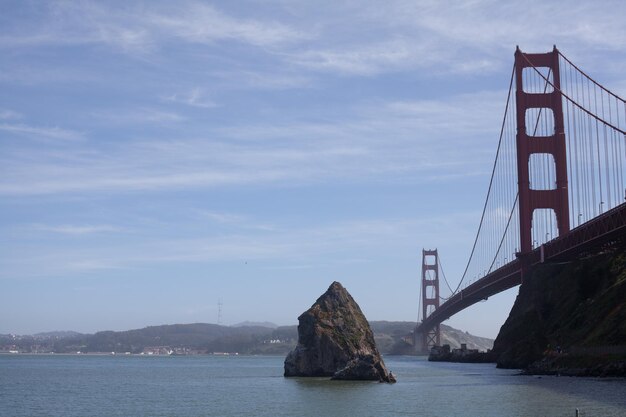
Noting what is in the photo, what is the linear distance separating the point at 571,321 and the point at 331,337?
2373 cm

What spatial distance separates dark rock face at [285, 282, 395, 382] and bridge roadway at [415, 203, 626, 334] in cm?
2358

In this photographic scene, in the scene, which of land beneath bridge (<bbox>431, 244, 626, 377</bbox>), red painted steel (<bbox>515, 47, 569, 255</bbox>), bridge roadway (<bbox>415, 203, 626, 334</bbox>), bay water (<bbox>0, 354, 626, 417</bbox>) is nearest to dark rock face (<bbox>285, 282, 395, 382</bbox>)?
bay water (<bbox>0, 354, 626, 417</bbox>)

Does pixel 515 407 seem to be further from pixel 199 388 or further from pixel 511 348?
pixel 511 348

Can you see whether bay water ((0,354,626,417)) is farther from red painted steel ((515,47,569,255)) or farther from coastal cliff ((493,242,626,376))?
red painted steel ((515,47,569,255))

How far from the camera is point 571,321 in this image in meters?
85.9

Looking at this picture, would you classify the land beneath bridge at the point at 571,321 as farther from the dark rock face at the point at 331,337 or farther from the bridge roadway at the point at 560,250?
the dark rock face at the point at 331,337

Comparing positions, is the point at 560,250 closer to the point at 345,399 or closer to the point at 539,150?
the point at 539,150

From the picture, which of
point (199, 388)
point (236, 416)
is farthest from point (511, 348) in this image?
point (236, 416)

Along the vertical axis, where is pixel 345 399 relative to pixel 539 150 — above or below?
below

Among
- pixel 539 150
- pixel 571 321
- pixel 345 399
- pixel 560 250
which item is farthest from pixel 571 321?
pixel 345 399

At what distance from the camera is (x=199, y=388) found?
262ft

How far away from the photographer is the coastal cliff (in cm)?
7094

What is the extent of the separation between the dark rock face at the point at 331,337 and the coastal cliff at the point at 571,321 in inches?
639

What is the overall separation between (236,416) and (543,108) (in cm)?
6969
